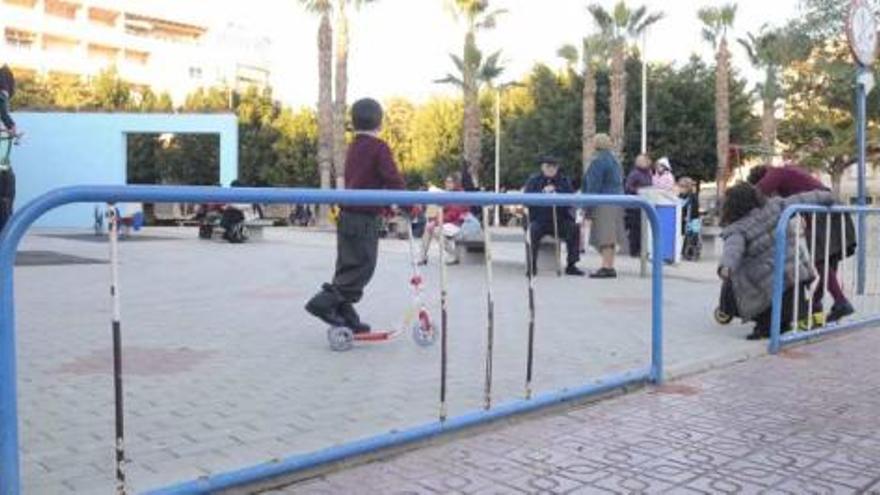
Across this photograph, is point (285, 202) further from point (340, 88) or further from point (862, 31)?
point (340, 88)

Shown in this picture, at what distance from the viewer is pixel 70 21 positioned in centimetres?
8106

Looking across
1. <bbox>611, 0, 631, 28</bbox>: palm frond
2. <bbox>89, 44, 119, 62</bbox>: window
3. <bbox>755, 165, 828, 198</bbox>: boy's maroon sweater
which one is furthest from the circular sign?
<bbox>89, 44, 119, 62</bbox>: window

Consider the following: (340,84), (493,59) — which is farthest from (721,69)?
(340,84)

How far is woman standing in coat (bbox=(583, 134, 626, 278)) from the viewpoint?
11.5 meters

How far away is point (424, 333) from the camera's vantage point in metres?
6.97

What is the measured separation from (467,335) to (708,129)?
43.8 m

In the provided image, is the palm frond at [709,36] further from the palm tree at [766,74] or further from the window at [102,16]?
the window at [102,16]

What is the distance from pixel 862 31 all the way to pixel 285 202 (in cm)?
871

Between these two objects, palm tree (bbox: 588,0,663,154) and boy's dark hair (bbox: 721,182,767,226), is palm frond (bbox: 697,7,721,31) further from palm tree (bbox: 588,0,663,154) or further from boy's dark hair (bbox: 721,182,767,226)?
boy's dark hair (bbox: 721,182,767,226)

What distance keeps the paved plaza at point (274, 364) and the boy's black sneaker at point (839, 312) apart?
38.7 inches

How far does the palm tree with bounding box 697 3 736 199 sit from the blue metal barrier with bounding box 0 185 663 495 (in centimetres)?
3567

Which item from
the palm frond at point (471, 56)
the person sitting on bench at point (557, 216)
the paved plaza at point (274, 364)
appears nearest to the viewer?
the paved plaza at point (274, 364)

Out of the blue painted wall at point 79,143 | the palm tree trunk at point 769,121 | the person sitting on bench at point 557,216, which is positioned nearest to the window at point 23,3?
the blue painted wall at point 79,143

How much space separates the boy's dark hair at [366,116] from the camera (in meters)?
7.10
